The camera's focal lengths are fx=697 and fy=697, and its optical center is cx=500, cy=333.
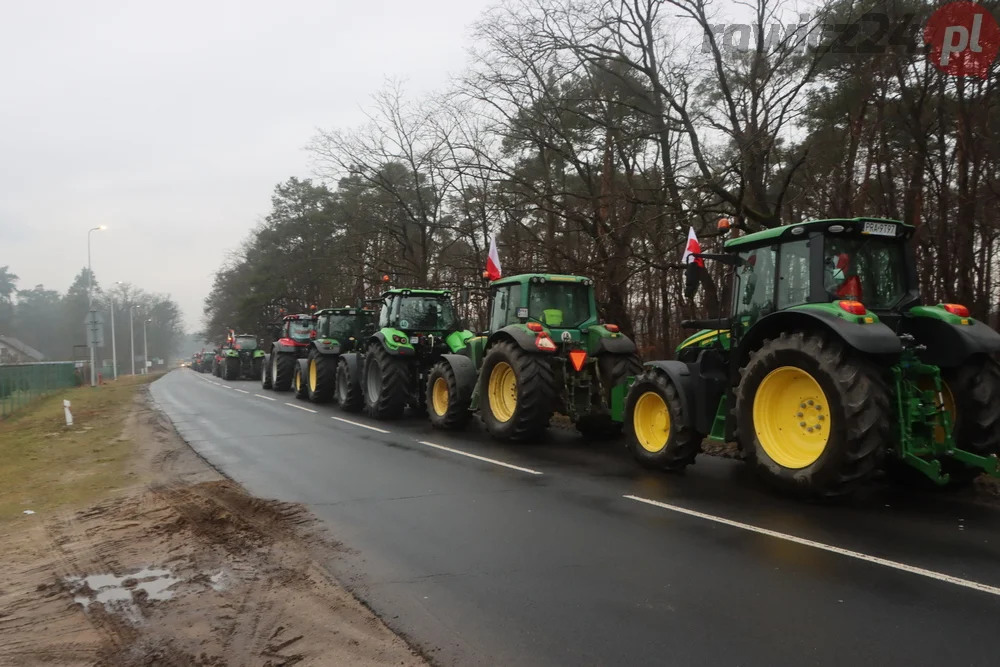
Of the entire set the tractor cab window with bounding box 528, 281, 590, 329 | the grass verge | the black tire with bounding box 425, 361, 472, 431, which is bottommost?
the grass verge

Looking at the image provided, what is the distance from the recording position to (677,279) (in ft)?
62.8

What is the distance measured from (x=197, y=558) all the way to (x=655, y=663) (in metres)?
3.51

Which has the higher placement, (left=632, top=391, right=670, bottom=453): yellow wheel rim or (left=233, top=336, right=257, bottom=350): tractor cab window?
(left=233, top=336, right=257, bottom=350): tractor cab window

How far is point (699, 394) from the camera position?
24.3 ft

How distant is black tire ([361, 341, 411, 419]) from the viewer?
13.5 meters

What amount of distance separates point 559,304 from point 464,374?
80.9 inches

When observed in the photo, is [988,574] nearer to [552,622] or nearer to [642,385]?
[552,622]

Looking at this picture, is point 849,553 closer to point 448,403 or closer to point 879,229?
point 879,229

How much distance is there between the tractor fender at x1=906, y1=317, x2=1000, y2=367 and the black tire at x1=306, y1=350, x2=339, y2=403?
1368cm

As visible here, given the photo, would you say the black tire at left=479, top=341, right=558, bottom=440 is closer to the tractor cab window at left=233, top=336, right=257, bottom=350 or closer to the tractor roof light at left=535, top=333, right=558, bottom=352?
the tractor roof light at left=535, top=333, right=558, bottom=352

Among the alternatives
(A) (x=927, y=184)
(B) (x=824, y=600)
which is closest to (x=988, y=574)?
(B) (x=824, y=600)

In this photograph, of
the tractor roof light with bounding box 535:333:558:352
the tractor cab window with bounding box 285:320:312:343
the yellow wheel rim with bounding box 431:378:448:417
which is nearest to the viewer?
the tractor roof light with bounding box 535:333:558:352

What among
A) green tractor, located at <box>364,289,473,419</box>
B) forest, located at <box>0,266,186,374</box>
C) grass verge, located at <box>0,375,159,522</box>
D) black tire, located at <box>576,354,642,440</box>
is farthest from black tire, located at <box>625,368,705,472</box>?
forest, located at <box>0,266,186,374</box>

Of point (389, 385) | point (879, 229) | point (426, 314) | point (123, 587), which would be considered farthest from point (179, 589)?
point (426, 314)
